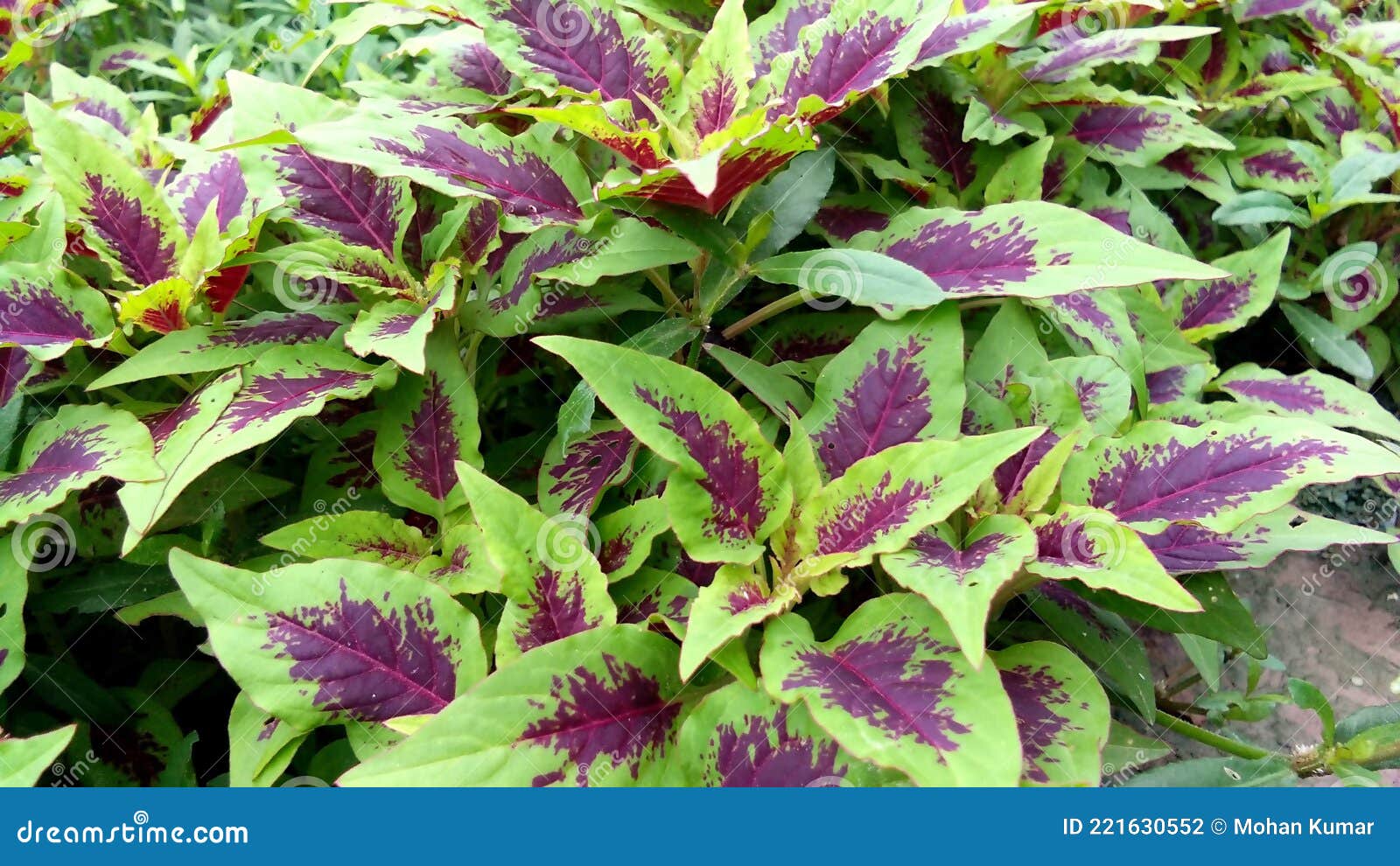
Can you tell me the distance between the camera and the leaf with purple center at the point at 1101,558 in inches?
34.9

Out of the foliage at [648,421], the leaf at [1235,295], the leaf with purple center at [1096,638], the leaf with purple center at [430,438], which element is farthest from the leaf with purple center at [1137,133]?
the leaf with purple center at [430,438]

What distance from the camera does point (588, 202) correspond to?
1.20 metres

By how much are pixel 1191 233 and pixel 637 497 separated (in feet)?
4.22

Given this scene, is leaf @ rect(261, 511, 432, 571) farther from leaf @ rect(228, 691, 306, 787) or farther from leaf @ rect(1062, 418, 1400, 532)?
leaf @ rect(1062, 418, 1400, 532)

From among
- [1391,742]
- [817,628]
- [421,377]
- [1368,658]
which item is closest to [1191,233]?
[1368,658]

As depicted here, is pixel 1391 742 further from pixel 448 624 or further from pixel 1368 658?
pixel 448 624

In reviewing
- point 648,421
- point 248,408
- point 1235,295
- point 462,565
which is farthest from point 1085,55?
point 248,408

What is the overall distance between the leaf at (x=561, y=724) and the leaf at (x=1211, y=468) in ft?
1.74

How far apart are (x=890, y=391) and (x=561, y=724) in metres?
0.53

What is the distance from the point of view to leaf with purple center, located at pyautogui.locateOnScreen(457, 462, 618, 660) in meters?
1.02

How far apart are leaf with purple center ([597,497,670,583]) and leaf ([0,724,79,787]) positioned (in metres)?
0.58

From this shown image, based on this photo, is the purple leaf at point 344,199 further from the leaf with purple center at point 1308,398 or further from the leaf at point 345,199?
the leaf with purple center at point 1308,398

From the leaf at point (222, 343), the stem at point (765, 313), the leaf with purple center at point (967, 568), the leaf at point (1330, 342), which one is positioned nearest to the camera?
the leaf with purple center at point (967, 568)

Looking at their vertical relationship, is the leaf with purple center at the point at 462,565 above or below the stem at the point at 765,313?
below
